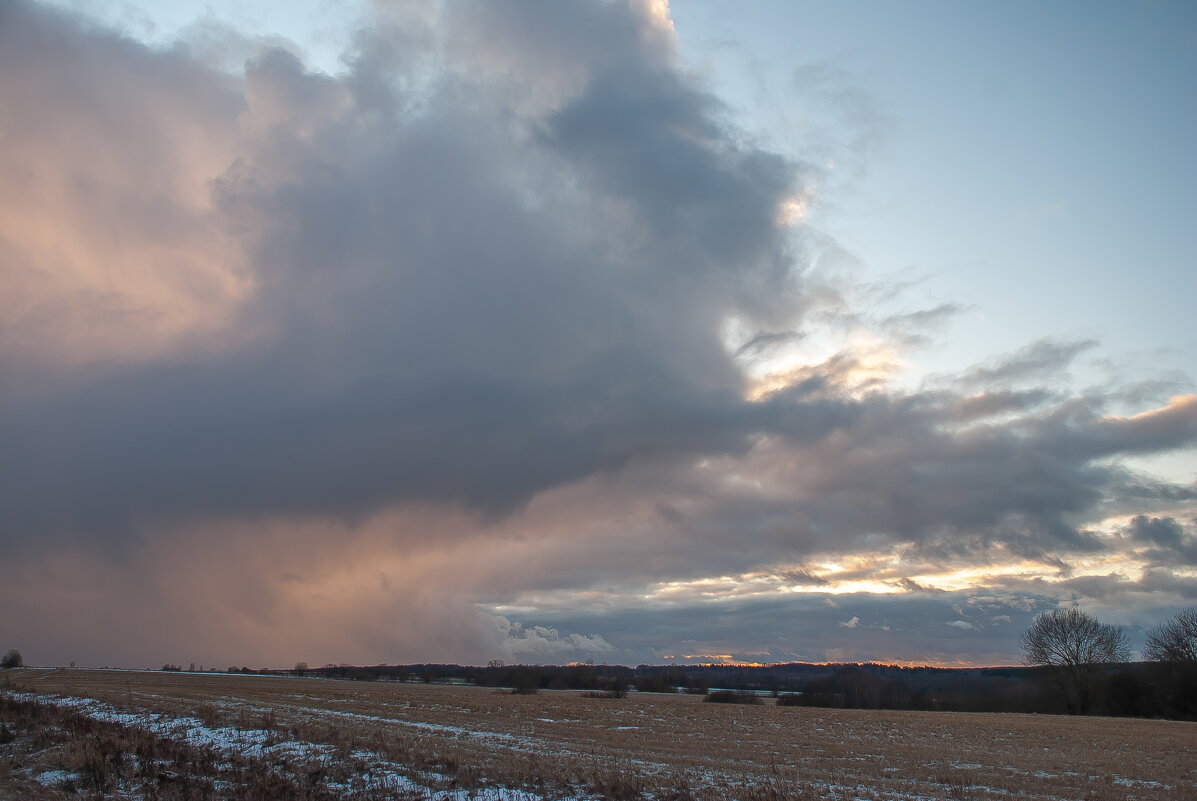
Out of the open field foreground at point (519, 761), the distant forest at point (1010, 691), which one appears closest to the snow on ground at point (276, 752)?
the open field foreground at point (519, 761)

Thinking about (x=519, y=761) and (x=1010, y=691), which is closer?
(x=519, y=761)

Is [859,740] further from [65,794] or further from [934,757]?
[65,794]

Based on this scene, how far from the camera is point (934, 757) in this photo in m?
32.1

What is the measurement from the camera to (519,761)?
23422mm

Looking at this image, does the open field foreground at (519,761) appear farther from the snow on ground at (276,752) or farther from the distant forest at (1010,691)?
the distant forest at (1010,691)

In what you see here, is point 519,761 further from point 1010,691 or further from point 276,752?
point 1010,691

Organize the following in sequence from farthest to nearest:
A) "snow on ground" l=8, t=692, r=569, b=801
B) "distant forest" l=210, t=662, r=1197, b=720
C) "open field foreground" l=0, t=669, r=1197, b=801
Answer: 1. "distant forest" l=210, t=662, r=1197, b=720
2. "open field foreground" l=0, t=669, r=1197, b=801
3. "snow on ground" l=8, t=692, r=569, b=801

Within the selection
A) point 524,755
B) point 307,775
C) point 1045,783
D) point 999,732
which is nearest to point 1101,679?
point 999,732

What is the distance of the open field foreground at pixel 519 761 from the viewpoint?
1816cm

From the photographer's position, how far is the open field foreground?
18.2 meters

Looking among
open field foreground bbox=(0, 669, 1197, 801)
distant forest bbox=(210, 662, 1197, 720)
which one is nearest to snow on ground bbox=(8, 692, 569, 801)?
open field foreground bbox=(0, 669, 1197, 801)

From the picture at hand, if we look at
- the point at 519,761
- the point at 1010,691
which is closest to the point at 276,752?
the point at 519,761

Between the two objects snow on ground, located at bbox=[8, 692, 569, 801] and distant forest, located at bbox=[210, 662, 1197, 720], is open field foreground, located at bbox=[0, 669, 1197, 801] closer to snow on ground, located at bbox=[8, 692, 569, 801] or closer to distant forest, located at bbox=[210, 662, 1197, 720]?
snow on ground, located at bbox=[8, 692, 569, 801]

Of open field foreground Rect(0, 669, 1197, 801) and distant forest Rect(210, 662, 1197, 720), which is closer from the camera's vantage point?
open field foreground Rect(0, 669, 1197, 801)
